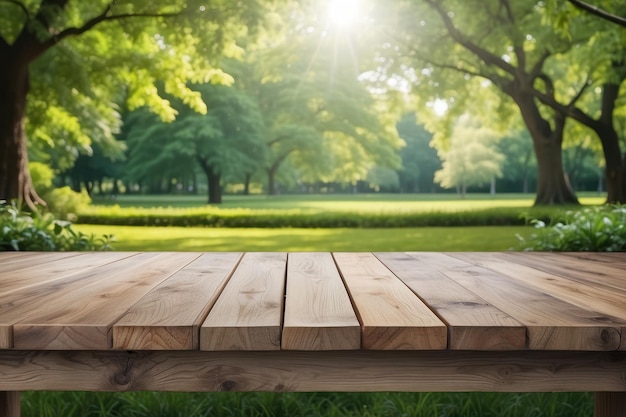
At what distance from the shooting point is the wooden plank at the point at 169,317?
64.8 inches

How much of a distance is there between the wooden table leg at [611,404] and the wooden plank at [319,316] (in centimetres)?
103

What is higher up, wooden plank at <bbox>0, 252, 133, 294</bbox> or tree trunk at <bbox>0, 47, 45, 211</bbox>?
tree trunk at <bbox>0, 47, 45, 211</bbox>

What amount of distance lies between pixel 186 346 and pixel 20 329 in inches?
18.0

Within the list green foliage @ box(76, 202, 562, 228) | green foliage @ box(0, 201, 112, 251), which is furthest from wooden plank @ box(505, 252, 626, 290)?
green foliage @ box(76, 202, 562, 228)

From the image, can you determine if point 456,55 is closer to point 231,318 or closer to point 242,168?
point 242,168

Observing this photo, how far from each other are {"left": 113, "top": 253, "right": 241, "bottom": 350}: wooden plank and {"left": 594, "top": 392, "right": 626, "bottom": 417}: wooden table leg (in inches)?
57.6

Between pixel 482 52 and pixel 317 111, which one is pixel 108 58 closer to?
pixel 482 52

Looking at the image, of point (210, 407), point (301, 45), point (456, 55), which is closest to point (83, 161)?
point (301, 45)

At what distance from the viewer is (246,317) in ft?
5.78

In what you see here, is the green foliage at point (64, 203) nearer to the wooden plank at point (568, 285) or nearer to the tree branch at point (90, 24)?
the tree branch at point (90, 24)

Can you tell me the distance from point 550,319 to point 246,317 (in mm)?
870

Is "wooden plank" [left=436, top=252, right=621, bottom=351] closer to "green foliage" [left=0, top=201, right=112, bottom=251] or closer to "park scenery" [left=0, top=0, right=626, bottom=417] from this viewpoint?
"park scenery" [left=0, top=0, right=626, bottom=417]

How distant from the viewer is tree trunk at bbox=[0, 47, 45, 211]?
12477mm

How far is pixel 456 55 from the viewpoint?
22125 mm
